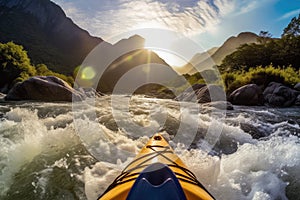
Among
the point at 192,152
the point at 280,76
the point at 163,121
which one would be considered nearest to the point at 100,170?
the point at 192,152

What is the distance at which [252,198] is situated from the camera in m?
2.19

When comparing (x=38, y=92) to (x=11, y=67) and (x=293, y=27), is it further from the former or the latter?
(x=293, y=27)

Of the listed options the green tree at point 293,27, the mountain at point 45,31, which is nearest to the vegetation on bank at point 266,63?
the green tree at point 293,27

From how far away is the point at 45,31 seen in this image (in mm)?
84500

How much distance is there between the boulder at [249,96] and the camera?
397 inches

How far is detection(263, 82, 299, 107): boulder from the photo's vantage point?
9.89m

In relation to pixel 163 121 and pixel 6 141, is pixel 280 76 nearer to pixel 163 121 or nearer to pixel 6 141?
pixel 163 121

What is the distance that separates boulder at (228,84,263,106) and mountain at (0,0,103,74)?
56.8 metres

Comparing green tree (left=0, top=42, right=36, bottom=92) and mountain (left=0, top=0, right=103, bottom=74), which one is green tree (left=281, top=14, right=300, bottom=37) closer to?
green tree (left=0, top=42, right=36, bottom=92)

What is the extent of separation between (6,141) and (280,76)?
13.7 meters

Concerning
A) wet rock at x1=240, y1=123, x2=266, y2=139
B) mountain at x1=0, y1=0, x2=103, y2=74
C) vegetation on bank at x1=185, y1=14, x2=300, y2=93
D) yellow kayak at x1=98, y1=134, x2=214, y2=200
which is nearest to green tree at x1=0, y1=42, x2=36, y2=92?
vegetation on bank at x1=185, y1=14, x2=300, y2=93

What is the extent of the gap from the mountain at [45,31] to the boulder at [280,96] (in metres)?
57.6

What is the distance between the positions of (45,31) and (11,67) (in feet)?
254

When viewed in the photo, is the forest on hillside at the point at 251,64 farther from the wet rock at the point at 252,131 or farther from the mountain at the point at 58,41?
the mountain at the point at 58,41
